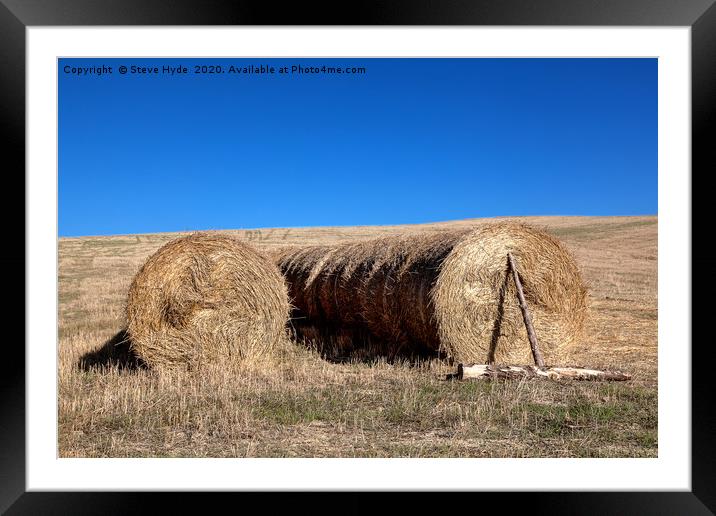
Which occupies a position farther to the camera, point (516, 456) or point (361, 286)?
point (361, 286)

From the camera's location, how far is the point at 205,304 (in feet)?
29.1

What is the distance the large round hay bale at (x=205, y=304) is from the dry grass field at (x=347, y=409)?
1.36 feet

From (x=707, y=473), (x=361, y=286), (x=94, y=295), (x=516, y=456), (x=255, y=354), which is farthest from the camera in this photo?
(x=94, y=295)

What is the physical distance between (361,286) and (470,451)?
229 inches

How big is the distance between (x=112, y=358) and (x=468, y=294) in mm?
5524

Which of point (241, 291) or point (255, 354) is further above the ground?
point (241, 291)

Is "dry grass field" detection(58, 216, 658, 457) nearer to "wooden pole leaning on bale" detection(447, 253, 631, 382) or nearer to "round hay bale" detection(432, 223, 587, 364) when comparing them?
"wooden pole leaning on bale" detection(447, 253, 631, 382)

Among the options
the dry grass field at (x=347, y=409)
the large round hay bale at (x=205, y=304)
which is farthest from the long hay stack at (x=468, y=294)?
the large round hay bale at (x=205, y=304)

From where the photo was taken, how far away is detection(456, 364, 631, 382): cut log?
738cm

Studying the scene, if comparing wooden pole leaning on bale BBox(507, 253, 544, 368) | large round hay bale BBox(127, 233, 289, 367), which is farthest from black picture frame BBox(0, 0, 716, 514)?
large round hay bale BBox(127, 233, 289, 367)
